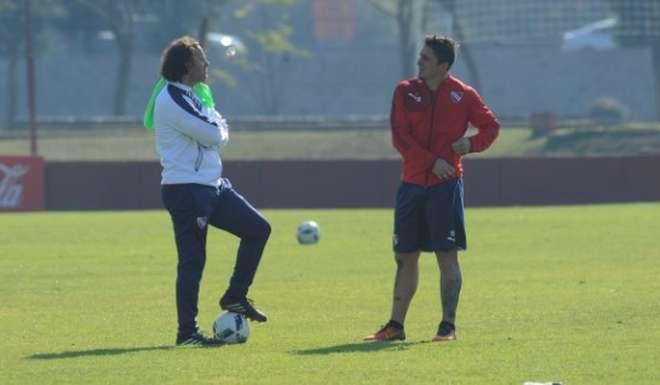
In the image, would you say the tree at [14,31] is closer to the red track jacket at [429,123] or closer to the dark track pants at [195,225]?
the dark track pants at [195,225]

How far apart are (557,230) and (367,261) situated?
6.70m

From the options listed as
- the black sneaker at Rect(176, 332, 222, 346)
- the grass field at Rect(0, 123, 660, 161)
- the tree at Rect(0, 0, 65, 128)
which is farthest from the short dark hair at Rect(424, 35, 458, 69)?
the tree at Rect(0, 0, 65, 128)

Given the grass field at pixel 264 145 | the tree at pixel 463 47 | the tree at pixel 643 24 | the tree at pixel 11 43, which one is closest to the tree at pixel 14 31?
the tree at pixel 11 43

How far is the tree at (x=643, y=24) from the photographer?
2197 inches

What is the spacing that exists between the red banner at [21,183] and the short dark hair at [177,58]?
24.9m

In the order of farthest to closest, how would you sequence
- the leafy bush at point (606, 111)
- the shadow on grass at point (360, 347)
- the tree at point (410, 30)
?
the leafy bush at point (606, 111) → the tree at point (410, 30) → the shadow on grass at point (360, 347)

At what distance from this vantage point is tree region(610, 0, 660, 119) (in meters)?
55.8

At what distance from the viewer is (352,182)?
3662cm

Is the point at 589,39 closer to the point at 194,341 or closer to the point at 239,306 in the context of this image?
the point at 239,306

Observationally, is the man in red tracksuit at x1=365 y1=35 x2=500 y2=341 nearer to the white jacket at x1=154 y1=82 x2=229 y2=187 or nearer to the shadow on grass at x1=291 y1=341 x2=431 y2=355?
the shadow on grass at x1=291 y1=341 x2=431 y2=355

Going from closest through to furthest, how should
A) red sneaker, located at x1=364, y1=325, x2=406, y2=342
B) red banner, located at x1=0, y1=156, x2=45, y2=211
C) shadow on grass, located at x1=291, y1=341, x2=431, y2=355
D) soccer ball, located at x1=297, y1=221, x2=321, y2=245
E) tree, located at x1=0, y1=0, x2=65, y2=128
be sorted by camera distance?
shadow on grass, located at x1=291, y1=341, x2=431, y2=355 → red sneaker, located at x1=364, y1=325, x2=406, y2=342 → soccer ball, located at x1=297, y1=221, x2=321, y2=245 → red banner, located at x1=0, y1=156, x2=45, y2=211 → tree, located at x1=0, y1=0, x2=65, y2=128

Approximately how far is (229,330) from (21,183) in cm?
2553

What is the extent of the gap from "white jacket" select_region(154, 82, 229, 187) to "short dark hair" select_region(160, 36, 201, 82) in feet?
0.28

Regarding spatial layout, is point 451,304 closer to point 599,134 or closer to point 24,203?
point 24,203
